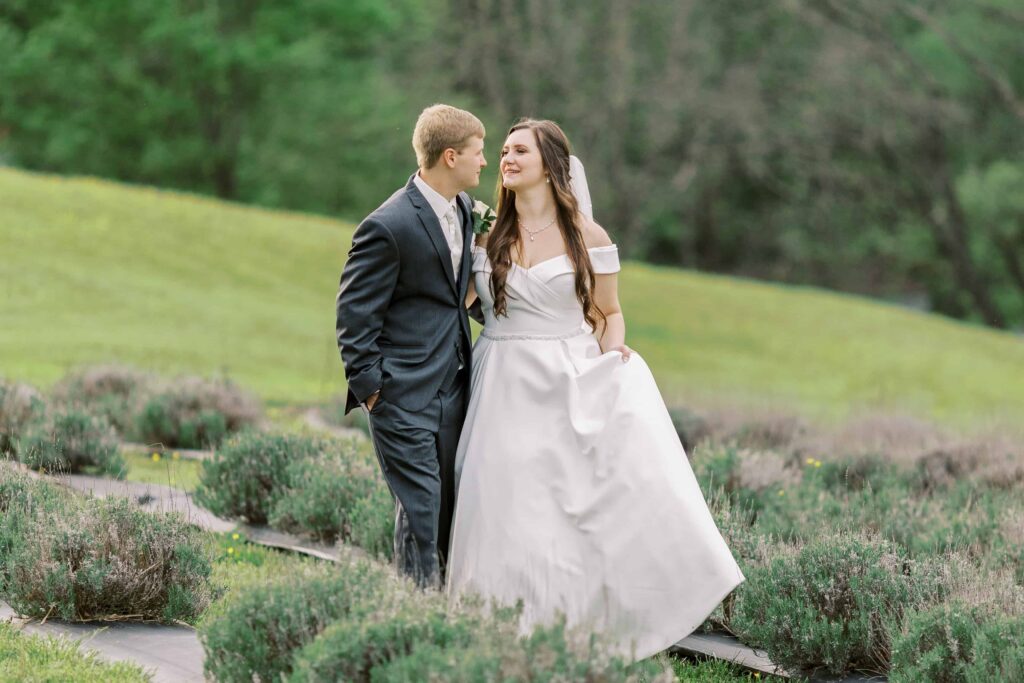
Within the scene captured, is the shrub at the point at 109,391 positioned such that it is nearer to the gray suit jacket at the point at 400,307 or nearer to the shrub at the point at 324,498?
the shrub at the point at 324,498

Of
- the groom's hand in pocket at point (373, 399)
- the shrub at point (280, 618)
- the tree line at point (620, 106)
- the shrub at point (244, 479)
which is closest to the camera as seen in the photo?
the shrub at point (280, 618)

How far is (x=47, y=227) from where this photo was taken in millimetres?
22812

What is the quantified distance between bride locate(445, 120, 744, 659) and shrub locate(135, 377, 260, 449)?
620 cm

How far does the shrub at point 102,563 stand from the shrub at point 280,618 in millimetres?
1320

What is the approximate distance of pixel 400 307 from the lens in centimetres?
530

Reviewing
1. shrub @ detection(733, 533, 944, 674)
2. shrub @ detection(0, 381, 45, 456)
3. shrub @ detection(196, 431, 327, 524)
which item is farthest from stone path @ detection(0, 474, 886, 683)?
shrub @ detection(0, 381, 45, 456)

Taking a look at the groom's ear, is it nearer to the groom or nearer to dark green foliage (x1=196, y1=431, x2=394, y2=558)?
the groom

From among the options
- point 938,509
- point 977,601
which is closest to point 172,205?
point 938,509

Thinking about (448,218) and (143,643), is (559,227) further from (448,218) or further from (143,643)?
(143,643)

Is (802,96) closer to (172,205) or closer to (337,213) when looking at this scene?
(337,213)

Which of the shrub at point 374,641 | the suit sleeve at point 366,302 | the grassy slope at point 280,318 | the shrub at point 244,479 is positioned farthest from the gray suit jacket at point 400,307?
the grassy slope at point 280,318

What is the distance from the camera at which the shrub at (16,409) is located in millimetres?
9383

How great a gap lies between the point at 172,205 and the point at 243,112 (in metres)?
18.0

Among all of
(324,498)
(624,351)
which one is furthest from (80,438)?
(624,351)
